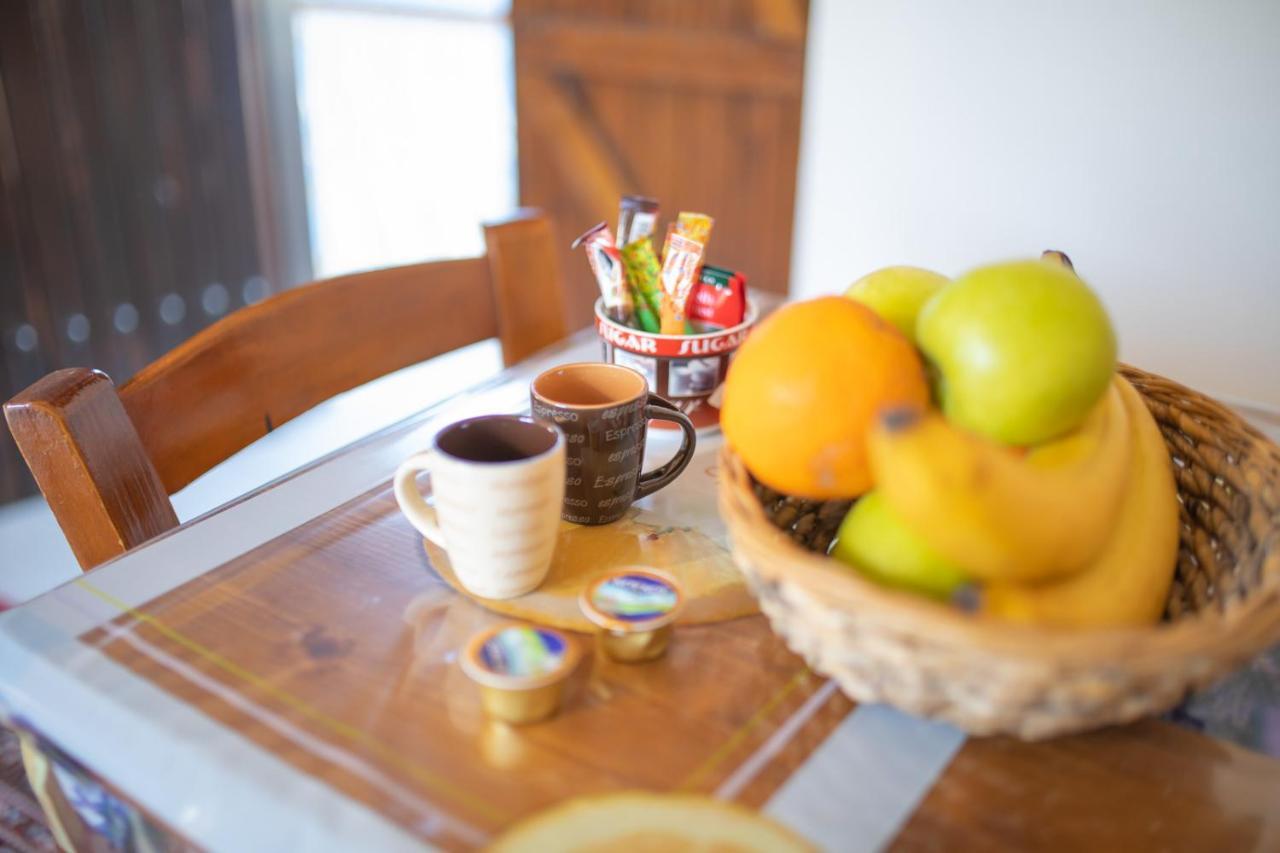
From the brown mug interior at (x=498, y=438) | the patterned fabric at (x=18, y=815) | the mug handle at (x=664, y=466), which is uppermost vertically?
the brown mug interior at (x=498, y=438)

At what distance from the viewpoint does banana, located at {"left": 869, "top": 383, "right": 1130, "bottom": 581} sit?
1.26 ft

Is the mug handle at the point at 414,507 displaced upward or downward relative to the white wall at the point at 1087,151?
downward

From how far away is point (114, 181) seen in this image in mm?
1797

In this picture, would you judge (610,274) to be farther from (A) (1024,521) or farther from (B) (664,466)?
(A) (1024,521)

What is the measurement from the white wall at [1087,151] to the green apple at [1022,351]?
Answer: 4.01ft

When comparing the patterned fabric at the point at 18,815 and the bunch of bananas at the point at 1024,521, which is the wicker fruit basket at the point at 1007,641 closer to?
the bunch of bananas at the point at 1024,521

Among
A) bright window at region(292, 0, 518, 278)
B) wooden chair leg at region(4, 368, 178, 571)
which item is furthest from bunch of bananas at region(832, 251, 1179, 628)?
bright window at region(292, 0, 518, 278)

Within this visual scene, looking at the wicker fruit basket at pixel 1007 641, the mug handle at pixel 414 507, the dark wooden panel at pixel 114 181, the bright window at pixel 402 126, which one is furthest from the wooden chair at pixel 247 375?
the bright window at pixel 402 126

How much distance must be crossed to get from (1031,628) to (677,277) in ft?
1.60

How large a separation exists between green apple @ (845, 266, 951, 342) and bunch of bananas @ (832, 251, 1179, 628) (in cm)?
11

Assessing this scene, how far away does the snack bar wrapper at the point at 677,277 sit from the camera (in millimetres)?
796

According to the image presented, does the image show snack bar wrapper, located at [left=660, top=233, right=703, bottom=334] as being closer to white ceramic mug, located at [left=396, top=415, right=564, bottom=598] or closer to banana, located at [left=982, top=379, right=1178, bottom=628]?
white ceramic mug, located at [left=396, top=415, right=564, bottom=598]

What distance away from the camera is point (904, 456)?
15.3 inches

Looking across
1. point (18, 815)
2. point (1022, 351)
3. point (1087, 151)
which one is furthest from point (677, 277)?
point (1087, 151)
